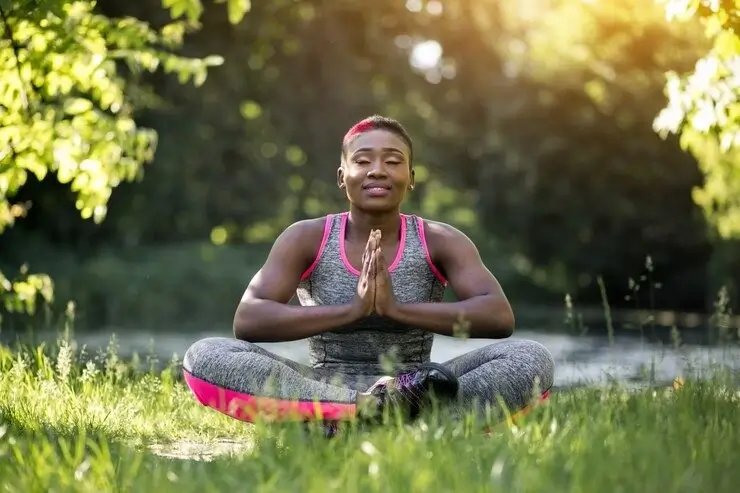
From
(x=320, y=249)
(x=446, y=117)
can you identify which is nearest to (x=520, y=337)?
(x=320, y=249)

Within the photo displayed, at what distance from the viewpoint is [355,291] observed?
209 inches

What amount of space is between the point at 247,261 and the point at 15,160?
63.5 ft

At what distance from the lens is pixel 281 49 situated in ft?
89.5

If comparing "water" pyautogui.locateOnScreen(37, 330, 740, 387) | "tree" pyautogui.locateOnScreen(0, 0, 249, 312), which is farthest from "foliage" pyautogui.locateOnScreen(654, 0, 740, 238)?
"water" pyautogui.locateOnScreen(37, 330, 740, 387)

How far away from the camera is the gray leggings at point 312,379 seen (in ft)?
15.6

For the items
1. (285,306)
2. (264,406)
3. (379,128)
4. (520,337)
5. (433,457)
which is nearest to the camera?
(433,457)

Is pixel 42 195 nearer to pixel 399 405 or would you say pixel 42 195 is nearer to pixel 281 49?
pixel 281 49

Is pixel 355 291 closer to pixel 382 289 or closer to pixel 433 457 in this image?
pixel 382 289

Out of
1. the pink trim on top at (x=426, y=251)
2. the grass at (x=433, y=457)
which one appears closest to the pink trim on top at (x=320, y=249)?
the pink trim on top at (x=426, y=251)

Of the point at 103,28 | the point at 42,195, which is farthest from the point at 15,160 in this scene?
the point at 42,195

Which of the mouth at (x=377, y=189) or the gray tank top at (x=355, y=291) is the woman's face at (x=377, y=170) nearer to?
the mouth at (x=377, y=189)

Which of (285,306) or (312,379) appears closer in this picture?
(312,379)

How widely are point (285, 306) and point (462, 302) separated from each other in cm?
76

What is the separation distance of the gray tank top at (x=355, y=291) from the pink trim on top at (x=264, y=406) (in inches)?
21.2
